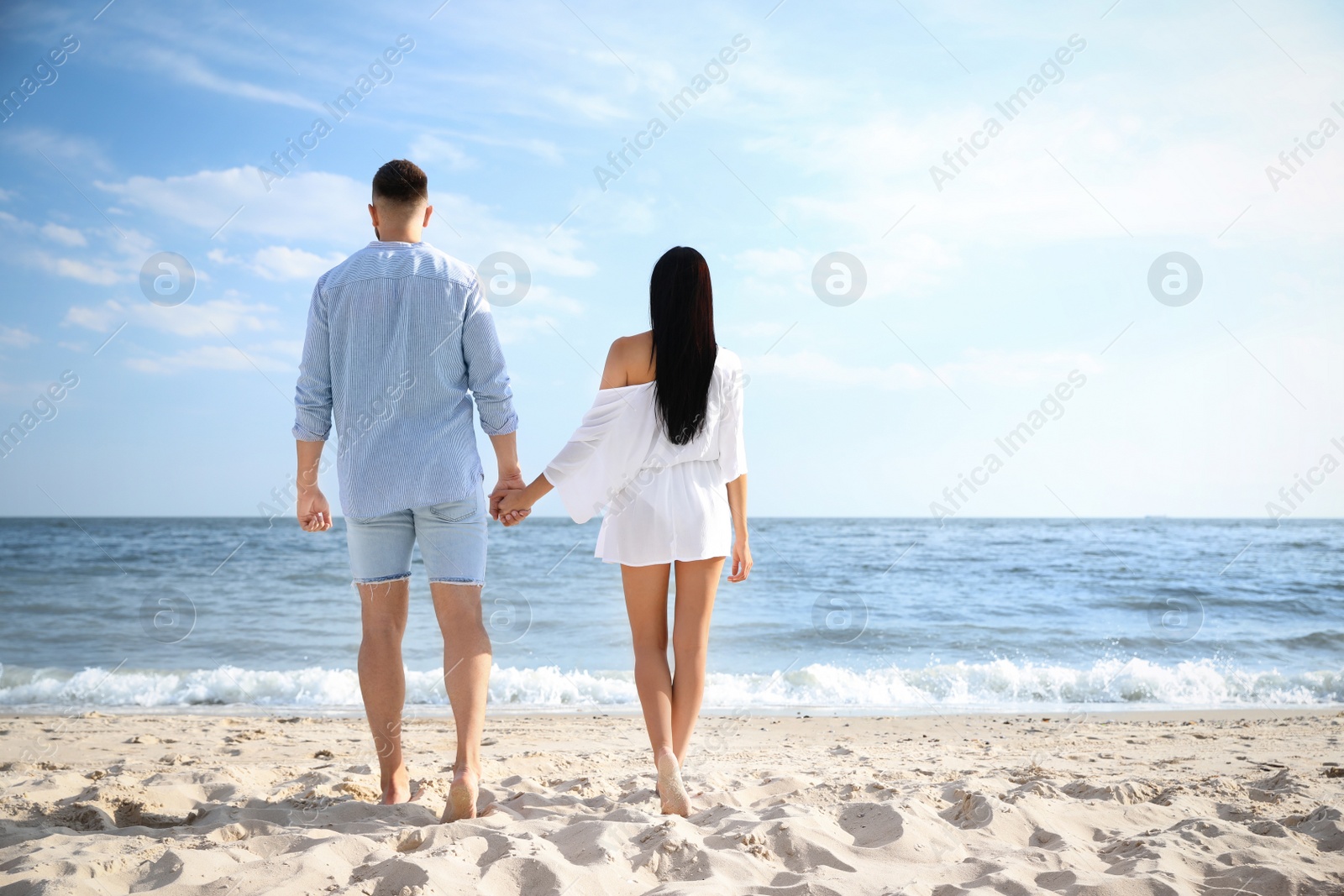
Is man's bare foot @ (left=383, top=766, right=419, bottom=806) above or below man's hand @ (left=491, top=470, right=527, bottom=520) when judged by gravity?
below

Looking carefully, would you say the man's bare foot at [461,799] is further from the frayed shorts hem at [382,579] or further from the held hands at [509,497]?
the held hands at [509,497]

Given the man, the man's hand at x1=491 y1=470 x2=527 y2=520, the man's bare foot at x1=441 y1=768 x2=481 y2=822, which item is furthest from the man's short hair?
the man's bare foot at x1=441 y1=768 x2=481 y2=822

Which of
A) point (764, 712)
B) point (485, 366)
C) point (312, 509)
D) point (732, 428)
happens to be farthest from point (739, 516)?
point (764, 712)

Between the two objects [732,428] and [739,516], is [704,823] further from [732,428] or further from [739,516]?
[732,428]

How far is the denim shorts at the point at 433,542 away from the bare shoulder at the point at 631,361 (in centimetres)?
63

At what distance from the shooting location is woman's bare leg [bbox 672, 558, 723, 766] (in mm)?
2748

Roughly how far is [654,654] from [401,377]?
1254 millimetres

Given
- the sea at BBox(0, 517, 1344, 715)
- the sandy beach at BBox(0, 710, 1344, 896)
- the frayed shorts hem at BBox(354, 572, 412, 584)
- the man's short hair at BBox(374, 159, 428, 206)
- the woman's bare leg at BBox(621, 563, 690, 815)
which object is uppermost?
the man's short hair at BBox(374, 159, 428, 206)

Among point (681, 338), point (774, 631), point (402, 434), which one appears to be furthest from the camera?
point (774, 631)

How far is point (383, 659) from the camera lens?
2.54 metres

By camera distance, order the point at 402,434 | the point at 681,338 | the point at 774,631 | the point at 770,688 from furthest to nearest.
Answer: the point at 774,631 < the point at 770,688 < the point at 681,338 < the point at 402,434

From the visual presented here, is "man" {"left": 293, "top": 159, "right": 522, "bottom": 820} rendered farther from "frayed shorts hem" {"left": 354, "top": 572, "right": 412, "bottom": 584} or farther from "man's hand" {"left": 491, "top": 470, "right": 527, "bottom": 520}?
"man's hand" {"left": 491, "top": 470, "right": 527, "bottom": 520}

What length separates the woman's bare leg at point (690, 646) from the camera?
2748mm

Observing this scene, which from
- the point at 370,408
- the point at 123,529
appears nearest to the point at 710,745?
the point at 370,408
